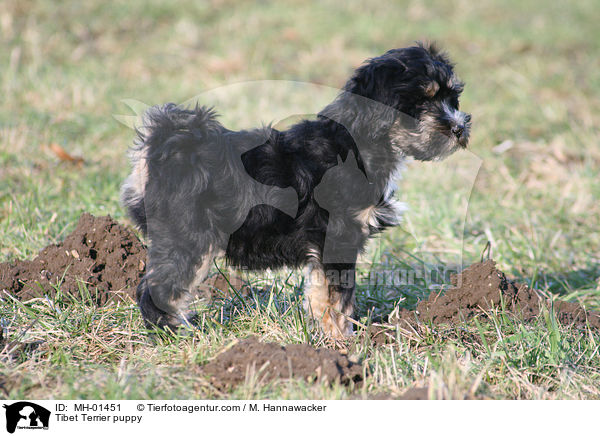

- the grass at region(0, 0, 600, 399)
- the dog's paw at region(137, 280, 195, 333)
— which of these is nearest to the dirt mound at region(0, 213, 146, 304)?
the grass at region(0, 0, 600, 399)

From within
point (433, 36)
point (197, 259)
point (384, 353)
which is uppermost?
point (433, 36)

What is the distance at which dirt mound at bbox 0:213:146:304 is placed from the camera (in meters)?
4.03

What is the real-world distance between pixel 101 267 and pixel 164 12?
8.25m

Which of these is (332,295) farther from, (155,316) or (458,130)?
(458,130)

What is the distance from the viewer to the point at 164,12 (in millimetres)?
11273

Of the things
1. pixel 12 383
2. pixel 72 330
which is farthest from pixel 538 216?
pixel 12 383

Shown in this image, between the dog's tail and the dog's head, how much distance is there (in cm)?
97

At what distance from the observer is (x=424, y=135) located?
379cm

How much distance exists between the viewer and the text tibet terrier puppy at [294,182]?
3441 millimetres

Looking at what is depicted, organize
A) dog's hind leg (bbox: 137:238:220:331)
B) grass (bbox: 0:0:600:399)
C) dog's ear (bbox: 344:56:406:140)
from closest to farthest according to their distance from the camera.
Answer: grass (bbox: 0:0:600:399) → dog's hind leg (bbox: 137:238:220:331) → dog's ear (bbox: 344:56:406:140)

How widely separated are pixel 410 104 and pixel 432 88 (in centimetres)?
17

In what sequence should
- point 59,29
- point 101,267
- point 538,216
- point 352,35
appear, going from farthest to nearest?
point 352,35 < point 59,29 < point 538,216 < point 101,267
